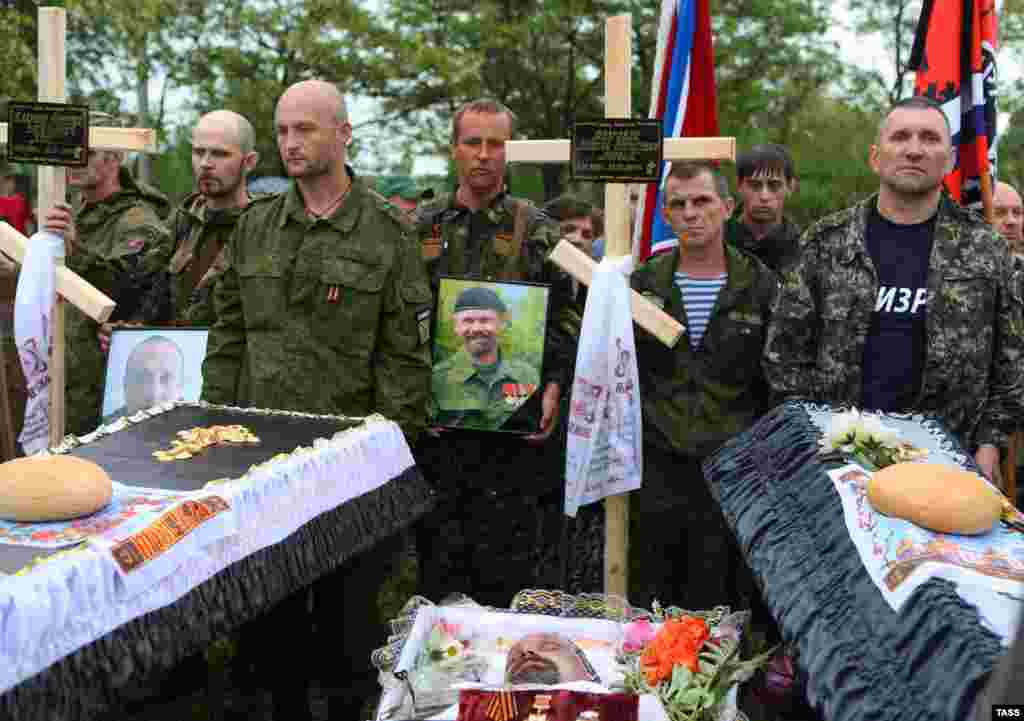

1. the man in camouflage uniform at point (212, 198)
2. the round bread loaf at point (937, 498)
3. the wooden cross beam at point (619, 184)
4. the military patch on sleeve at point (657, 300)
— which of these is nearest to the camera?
the round bread loaf at point (937, 498)

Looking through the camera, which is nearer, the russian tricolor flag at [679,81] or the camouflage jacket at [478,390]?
the camouflage jacket at [478,390]

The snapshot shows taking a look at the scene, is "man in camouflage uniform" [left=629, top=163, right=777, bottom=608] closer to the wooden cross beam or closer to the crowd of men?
the crowd of men

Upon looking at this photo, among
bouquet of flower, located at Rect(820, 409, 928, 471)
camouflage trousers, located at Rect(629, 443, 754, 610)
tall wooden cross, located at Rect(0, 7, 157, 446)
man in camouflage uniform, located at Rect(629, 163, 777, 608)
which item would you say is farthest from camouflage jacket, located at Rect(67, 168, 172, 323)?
bouquet of flower, located at Rect(820, 409, 928, 471)

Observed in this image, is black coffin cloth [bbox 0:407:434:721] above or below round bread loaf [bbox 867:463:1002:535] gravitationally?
below

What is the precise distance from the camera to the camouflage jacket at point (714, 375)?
447 centimetres

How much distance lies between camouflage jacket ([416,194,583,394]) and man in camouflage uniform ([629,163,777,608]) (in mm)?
525

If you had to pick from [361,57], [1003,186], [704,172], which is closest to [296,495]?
[704,172]

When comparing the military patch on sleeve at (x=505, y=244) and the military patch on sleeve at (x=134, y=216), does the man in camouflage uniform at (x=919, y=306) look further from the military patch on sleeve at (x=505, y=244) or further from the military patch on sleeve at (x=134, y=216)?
the military patch on sleeve at (x=134, y=216)

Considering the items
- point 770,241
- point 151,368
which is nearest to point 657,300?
point 770,241

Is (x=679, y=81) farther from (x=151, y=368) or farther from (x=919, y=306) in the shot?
(x=151, y=368)

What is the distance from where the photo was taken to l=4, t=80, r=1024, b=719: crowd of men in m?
4.10

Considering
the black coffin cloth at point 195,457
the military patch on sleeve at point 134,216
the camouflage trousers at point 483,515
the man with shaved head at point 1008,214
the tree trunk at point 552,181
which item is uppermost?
the tree trunk at point 552,181

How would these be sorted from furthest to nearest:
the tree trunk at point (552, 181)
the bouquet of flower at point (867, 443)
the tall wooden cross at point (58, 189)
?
the tree trunk at point (552, 181), the tall wooden cross at point (58, 189), the bouquet of flower at point (867, 443)

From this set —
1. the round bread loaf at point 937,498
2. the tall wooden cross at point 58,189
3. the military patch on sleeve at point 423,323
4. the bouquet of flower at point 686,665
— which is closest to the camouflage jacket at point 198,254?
the tall wooden cross at point 58,189
